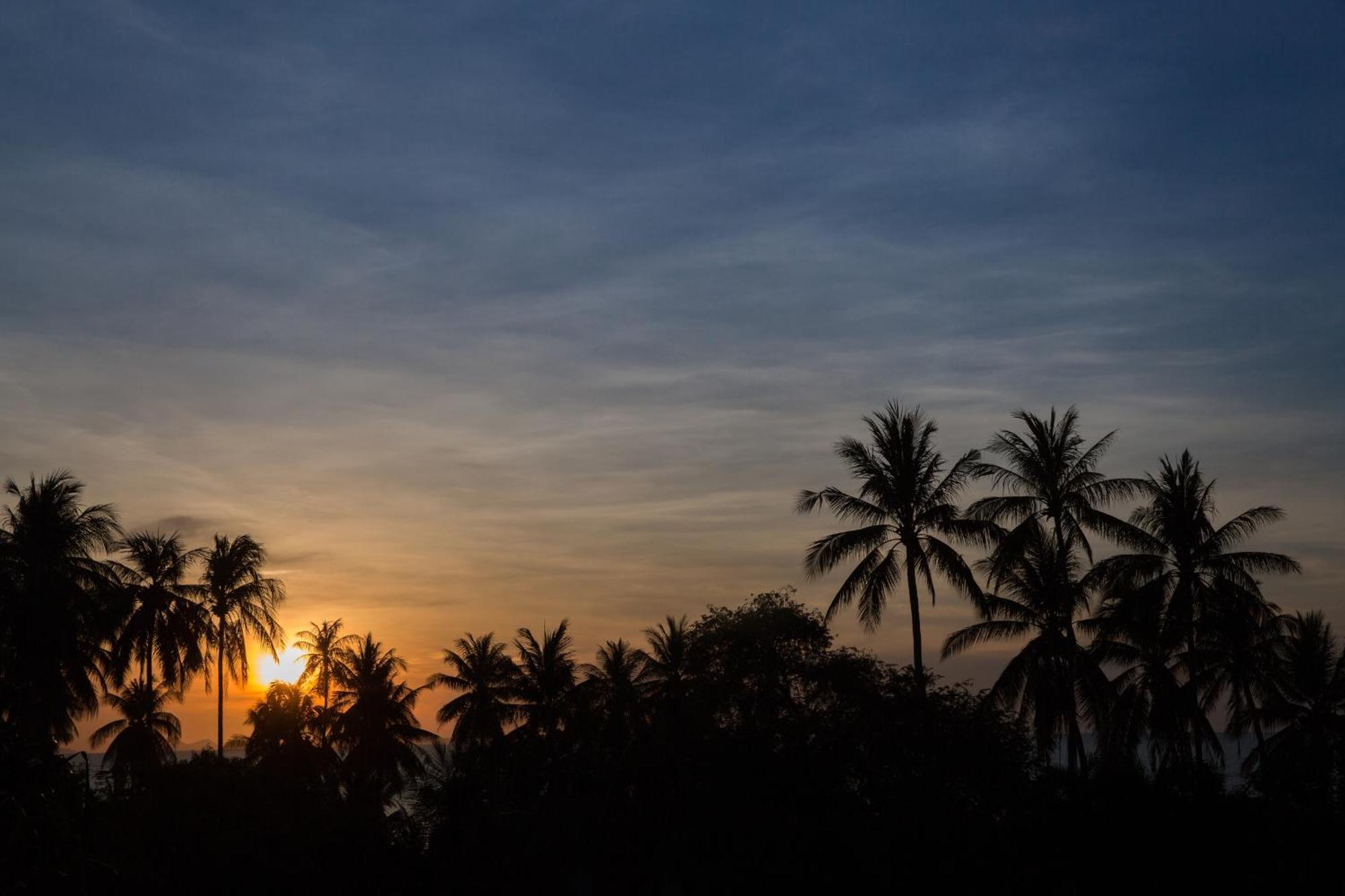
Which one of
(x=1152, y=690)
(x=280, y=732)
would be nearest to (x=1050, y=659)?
(x=1152, y=690)

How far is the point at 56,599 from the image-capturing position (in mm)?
43031

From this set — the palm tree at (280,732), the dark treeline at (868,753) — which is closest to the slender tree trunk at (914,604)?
the dark treeline at (868,753)

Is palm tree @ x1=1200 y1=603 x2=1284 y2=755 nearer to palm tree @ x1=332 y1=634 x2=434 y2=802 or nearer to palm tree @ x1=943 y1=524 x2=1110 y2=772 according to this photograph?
palm tree @ x1=943 y1=524 x2=1110 y2=772

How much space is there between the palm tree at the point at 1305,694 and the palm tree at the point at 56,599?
1566 inches

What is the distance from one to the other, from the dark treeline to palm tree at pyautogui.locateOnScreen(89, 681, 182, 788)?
132 inches

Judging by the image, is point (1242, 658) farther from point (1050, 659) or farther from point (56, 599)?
point (56, 599)

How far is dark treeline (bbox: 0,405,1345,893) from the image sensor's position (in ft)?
105

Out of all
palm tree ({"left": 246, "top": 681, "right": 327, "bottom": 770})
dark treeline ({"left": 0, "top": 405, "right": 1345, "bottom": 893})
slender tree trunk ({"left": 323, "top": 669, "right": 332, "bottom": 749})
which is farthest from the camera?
slender tree trunk ({"left": 323, "top": 669, "right": 332, "bottom": 749})

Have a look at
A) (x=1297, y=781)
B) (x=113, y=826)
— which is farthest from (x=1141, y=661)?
(x=113, y=826)

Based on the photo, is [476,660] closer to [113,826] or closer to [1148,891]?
[113,826]

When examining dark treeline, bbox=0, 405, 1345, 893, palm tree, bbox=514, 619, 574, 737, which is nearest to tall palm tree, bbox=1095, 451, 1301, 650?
dark treeline, bbox=0, 405, 1345, 893

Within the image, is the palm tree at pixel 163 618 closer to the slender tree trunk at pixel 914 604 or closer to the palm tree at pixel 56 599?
the palm tree at pixel 56 599

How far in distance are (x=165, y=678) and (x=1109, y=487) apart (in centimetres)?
4031

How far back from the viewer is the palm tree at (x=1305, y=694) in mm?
40281
